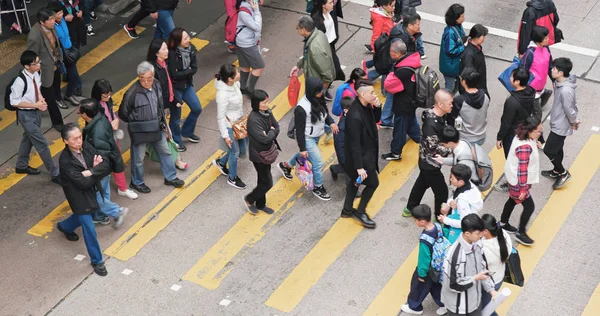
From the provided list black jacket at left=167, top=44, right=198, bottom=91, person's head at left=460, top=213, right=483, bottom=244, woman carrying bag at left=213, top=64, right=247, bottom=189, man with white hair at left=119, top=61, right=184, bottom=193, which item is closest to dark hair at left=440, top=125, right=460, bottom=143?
person's head at left=460, top=213, right=483, bottom=244

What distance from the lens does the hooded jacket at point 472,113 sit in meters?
11.6

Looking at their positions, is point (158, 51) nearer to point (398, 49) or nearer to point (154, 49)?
point (154, 49)

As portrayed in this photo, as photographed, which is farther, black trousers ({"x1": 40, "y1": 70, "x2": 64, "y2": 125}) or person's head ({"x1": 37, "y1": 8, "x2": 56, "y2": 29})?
black trousers ({"x1": 40, "y1": 70, "x2": 64, "y2": 125})

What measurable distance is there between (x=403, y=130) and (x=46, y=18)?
197 inches

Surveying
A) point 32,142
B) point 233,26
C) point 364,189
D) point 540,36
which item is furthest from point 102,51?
point 540,36

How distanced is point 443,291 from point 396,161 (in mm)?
3531

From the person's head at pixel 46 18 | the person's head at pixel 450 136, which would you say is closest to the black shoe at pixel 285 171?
the person's head at pixel 450 136

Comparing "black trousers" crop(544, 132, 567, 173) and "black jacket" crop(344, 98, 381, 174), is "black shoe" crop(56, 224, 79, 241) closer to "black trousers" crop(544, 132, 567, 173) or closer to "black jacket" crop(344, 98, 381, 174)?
"black jacket" crop(344, 98, 381, 174)

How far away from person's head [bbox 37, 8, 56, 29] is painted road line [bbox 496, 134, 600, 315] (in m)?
6.80

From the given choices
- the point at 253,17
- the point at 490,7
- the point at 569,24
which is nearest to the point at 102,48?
the point at 253,17

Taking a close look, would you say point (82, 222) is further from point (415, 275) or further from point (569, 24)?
point (569, 24)

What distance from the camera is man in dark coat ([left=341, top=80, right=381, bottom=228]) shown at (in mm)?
11008

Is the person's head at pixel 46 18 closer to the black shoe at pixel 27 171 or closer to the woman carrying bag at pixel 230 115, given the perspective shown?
the black shoe at pixel 27 171

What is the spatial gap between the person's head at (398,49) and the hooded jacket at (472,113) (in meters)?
1.00
